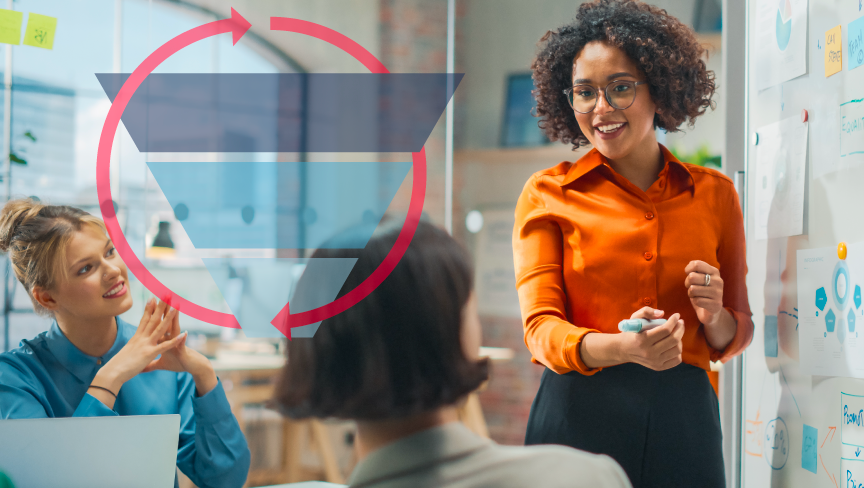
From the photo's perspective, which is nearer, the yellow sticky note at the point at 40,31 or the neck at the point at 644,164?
the neck at the point at 644,164

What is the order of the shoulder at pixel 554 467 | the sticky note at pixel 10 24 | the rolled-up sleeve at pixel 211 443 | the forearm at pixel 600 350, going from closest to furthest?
the shoulder at pixel 554 467 < the forearm at pixel 600 350 < the rolled-up sleeve at pixel 211 443 < the sticky note at pixel 10 24

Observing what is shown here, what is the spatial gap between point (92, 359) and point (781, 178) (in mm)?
1538

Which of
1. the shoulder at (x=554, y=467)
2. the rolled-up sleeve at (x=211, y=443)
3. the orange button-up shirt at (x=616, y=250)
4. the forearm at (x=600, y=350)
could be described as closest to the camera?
the shoulder at (x=554, y=467)

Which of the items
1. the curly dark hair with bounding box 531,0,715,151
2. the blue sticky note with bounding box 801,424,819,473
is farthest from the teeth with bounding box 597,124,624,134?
the blue sticky note with bounding box 801,424,819,473

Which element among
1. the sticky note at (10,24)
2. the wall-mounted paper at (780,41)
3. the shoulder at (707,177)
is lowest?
the shoulder at (707,177)

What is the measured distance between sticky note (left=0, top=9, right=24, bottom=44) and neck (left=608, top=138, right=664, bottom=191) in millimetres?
1511

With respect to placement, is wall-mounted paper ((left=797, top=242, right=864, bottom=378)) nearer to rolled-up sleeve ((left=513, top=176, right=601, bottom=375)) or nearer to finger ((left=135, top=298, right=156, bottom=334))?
rolled-up sleeve ((left=513, top=176, right=601, bottom=375))

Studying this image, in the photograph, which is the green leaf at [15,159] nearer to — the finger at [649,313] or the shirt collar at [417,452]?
the shirt collar at [417,452]

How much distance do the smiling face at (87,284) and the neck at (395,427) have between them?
33.5 inches

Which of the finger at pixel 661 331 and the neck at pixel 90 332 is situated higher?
the finger at pixel 661 331

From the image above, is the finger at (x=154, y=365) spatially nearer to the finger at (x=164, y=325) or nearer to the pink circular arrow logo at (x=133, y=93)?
the finger at (x=164, y=325)

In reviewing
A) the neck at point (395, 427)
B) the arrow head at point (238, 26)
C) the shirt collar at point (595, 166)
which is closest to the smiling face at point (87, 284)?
the arrow head at point (238, 26)

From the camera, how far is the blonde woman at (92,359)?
138 cm

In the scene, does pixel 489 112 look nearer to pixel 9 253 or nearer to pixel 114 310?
pixel 114 310
